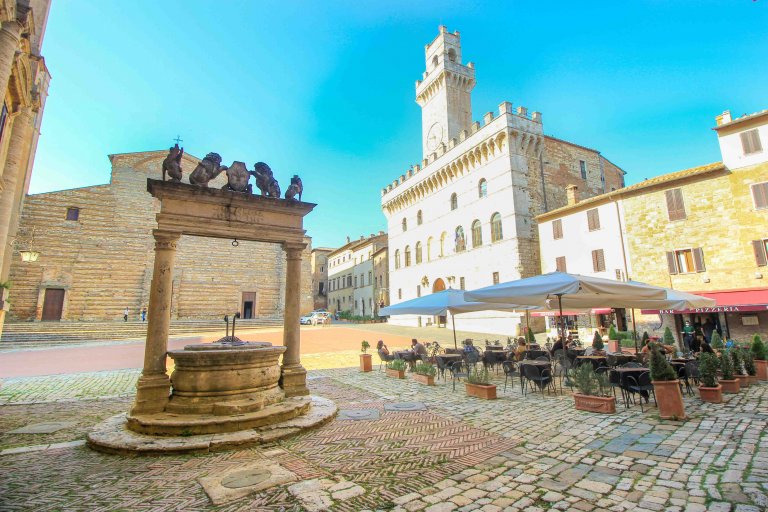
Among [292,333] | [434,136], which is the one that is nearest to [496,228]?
[434,136]

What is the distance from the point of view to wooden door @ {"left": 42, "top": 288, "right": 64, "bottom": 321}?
2694 centimetres

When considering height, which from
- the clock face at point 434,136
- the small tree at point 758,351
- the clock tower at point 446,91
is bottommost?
the small tree at point 758,351

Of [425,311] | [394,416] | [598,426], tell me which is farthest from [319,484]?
[425,311]

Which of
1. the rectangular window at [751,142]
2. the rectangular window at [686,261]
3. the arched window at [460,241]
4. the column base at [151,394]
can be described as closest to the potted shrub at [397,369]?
the column base at [151,394]

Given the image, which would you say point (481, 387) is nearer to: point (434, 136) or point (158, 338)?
point (158, 338)

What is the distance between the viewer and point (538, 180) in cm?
2670

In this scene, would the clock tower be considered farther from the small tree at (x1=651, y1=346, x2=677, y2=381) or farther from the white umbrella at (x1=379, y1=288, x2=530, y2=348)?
the small tree at (x1=651, y1=346, x2=677, y2=381)

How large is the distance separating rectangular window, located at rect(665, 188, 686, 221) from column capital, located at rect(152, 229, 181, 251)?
2253 cm

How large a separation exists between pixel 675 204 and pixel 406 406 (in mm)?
19695

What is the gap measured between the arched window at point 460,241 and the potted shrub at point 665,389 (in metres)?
23.6

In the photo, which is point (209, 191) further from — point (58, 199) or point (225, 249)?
point (58, 199)

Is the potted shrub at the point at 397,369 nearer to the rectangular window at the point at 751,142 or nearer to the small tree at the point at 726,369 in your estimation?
the small tree at the point at 726,369

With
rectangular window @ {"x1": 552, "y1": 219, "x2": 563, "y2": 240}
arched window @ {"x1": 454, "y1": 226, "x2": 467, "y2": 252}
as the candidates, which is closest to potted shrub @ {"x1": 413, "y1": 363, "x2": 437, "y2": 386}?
rectangular window @ {"x1": 552, "y1": 219, "x2": 563, "y2": 240}

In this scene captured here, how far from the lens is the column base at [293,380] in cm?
682
